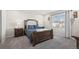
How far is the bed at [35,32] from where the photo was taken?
70.6 inches

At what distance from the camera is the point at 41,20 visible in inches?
→ 72.4

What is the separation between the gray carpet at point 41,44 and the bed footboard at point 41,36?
0.23ft

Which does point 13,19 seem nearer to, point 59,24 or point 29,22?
point 29,22

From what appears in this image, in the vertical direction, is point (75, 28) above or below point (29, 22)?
below

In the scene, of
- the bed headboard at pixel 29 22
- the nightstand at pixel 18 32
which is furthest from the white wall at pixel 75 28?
the nightstand at pixel 18 32

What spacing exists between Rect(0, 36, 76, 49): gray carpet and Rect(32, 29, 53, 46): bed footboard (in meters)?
0.07

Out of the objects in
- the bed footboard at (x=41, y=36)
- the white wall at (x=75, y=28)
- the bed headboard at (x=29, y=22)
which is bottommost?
the bed footboard at (x=41, y=36)

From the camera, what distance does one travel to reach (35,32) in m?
1.80

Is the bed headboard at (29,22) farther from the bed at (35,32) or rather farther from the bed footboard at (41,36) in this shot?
the bed footboard at (41,36)

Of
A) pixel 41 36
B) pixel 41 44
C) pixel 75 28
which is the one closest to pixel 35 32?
pixel 41 36

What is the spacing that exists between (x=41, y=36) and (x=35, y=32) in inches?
Answer: 6.1
